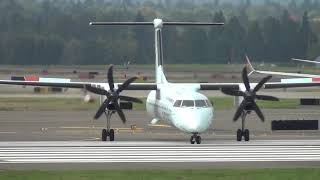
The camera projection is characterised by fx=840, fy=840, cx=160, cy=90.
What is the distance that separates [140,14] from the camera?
101000 mm

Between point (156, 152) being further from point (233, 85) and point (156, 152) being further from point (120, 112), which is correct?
point (233, 85)

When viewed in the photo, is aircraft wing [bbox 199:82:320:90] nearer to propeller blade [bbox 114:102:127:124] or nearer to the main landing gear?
propeller blade [bbox 114:102:127:124]

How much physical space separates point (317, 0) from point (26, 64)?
45554mm

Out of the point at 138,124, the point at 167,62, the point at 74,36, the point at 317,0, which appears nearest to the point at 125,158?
the point at 138,124

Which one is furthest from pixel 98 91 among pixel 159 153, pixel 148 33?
pixel 148 33

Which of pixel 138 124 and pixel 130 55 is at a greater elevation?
pixel 130 55

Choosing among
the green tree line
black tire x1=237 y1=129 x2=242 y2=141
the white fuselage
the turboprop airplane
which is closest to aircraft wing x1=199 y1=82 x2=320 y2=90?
the turboprop airplane

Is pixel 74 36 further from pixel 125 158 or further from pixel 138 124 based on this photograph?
pixel 125 158

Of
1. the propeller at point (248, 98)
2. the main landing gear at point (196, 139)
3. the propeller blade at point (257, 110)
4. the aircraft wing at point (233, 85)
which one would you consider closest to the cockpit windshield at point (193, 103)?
the main landing gear at point (196, 139)

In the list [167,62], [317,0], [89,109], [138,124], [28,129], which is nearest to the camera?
[28,129]

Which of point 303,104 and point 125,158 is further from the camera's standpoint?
point 303,104

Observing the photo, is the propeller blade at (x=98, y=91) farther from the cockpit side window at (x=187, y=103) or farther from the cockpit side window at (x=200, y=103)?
the cockpit side window at (x=200, y=103)

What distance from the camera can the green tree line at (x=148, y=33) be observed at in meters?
93.9

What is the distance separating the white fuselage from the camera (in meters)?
29.8
